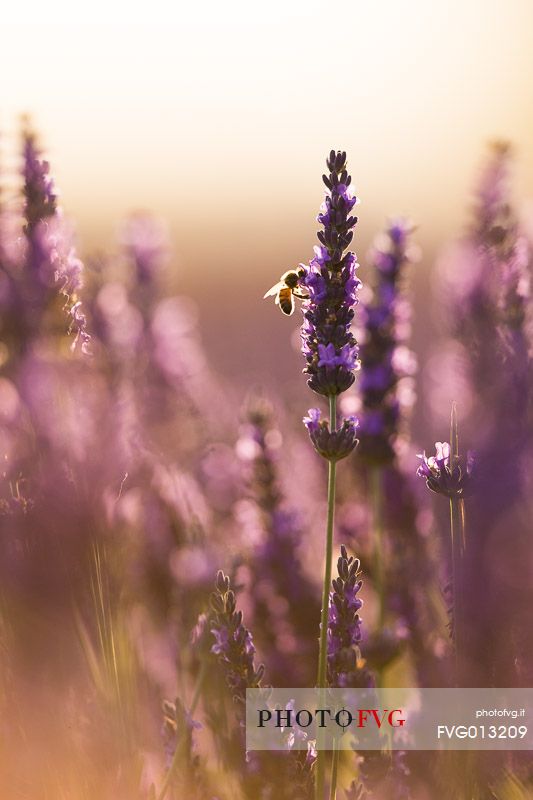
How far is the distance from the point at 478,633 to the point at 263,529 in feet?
1.39

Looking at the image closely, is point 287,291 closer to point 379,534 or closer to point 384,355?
point 384,355

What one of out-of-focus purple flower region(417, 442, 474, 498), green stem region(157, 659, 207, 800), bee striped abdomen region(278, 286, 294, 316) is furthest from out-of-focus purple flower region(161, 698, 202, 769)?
bee striped abdomen region(278, 286, 294, 316)

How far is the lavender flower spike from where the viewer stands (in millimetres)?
1166

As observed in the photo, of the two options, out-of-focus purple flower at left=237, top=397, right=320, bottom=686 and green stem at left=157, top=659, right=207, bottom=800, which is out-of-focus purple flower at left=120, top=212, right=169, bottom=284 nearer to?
out-of-focus purple flower at left=237, top=397, right=320, bottom=686

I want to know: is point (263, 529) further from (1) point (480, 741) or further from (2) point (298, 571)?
(1) point (480, 741)

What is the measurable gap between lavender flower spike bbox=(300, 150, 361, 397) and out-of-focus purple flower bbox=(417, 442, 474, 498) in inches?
8.0

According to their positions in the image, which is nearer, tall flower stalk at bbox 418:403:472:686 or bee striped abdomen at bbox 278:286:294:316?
tall flower stalk at bbox 418:403:472:686

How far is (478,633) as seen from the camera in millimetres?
1453

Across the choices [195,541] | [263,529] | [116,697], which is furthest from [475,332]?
[116,697]

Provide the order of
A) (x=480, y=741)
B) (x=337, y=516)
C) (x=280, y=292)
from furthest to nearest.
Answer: (x=280, y=292) → (x=337, y=516) → (x=480, y=741)

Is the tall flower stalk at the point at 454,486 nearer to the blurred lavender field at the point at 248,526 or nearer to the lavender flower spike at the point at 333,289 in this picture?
the blurred lavender field at the point at 248,526

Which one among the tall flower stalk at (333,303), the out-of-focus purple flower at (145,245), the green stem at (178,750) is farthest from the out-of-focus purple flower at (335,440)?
the out-of-focus purple flower at (145,245)

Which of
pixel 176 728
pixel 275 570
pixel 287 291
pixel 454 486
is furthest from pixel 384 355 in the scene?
pixel 176 728

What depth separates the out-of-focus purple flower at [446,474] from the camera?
1225mm
